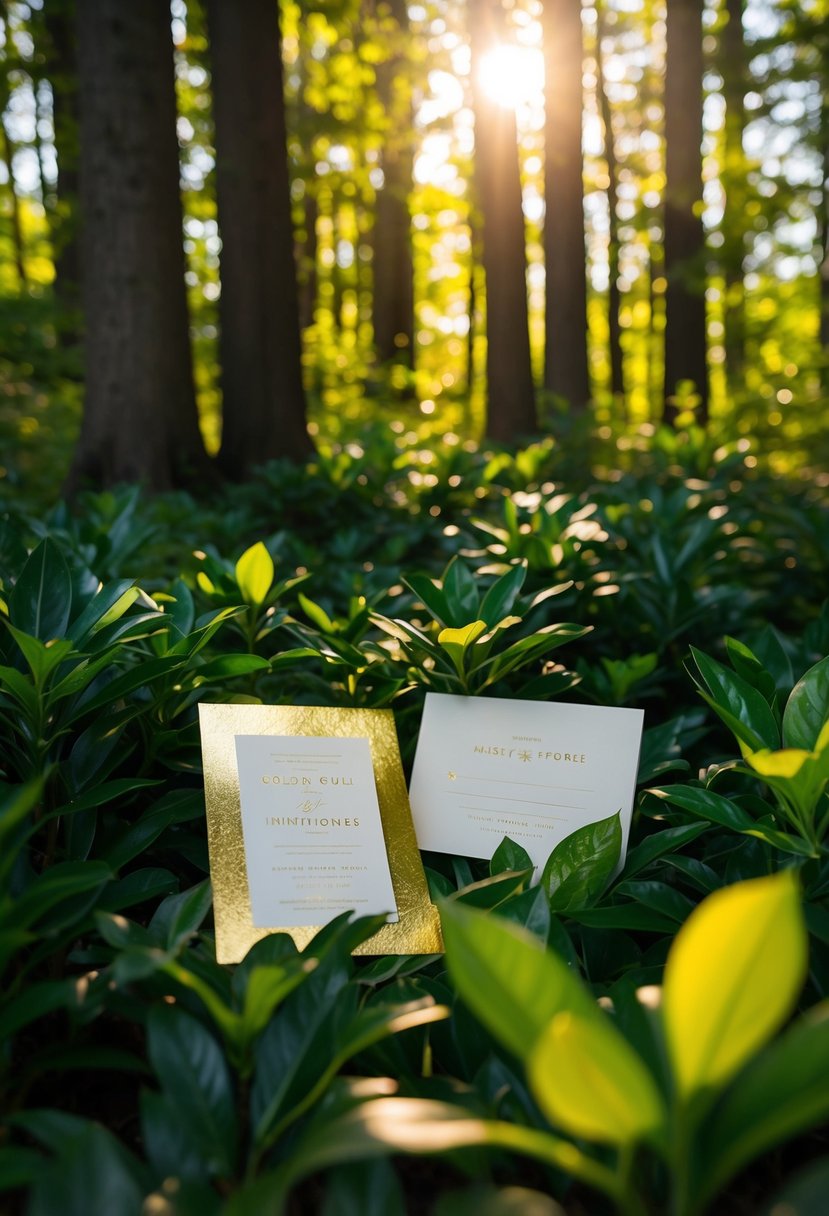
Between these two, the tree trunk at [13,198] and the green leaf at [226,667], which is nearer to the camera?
the green leaf at [226,667]

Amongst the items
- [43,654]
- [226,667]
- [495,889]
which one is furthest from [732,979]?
[226,667]

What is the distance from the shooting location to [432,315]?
88.8 feet

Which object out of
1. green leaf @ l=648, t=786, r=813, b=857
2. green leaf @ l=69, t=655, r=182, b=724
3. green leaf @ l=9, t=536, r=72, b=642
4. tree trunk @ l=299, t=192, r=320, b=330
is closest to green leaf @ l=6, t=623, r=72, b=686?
green leaf @ l=69, t=655, r=182, b=724

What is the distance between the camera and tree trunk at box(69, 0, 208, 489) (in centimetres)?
554

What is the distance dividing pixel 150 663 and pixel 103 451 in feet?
15.1

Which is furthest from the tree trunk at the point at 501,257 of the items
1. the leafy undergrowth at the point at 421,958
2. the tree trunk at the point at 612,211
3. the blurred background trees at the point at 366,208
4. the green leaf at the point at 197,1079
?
the tree trunk at the point at 612,211

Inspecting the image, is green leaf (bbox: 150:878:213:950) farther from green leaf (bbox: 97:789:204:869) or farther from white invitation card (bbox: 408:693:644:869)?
white invitation card (bbox: 408:693:644:869)

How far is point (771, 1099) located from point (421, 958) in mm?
702

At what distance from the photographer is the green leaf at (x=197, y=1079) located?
3.11 feet

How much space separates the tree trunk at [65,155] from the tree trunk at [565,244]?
4.40 metres

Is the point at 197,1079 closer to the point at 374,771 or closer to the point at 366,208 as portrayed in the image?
the point at 374,771

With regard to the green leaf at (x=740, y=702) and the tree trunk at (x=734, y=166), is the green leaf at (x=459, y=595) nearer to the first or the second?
the green leaf at (x=740, y=702)

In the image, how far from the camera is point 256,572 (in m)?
2.02

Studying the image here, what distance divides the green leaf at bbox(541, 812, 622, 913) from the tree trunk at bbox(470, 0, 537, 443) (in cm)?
717
